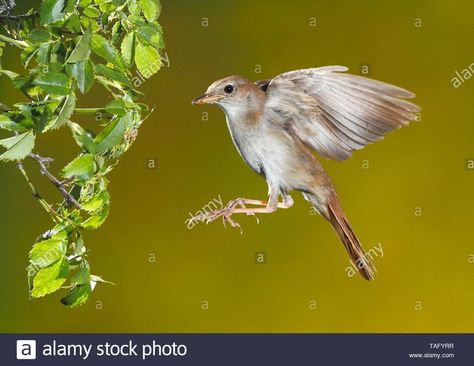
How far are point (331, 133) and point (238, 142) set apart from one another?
15cm

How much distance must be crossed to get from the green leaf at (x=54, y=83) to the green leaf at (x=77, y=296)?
0.55 ft

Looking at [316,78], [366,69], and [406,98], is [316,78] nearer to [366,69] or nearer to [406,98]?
[406,98]

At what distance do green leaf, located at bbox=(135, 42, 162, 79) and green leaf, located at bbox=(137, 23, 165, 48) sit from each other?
0.01 metres

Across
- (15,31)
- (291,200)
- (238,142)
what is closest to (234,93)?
(238,142)

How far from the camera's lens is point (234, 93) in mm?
1141

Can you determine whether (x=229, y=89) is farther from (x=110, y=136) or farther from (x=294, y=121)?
(x=110, y=136)

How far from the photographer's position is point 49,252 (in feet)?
1.87

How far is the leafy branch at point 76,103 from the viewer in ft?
1.87

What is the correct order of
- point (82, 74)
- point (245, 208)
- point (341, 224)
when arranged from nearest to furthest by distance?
point (82, 74) < point (245, 208) < point (341, 224)

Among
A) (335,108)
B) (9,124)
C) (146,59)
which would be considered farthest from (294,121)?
(9,124)

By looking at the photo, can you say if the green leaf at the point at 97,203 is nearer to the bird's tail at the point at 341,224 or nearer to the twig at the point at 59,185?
the twig at the point at 59,185

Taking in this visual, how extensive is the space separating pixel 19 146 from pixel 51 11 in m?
0.11

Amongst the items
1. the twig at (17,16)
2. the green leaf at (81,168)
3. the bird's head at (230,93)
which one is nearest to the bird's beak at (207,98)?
the bird's head at (230,93)

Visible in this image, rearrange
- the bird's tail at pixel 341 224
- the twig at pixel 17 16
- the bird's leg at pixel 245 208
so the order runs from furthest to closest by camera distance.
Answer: the bird's tail at pixel 341 224, the bird's leg at pixel 245 208, the twig at pixel 17 16
